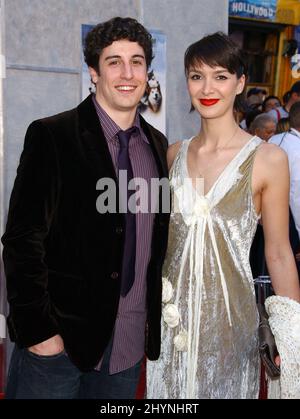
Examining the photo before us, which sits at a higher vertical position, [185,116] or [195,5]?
[195,5]

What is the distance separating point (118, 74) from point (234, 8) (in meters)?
9.89

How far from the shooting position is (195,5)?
5223 mm

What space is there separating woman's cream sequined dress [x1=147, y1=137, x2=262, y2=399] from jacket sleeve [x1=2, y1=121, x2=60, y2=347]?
24.3 inches

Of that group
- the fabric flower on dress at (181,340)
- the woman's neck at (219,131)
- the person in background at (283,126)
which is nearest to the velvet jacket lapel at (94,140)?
the woman's neck at (219,131)

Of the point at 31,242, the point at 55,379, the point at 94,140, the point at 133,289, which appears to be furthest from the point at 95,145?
the point at 55,379

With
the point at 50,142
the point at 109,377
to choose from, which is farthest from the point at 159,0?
the point at 109,377

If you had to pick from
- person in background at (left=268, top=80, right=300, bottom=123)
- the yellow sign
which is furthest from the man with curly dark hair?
the yellow sign

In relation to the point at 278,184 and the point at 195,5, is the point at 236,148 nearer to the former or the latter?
the point at 278,184

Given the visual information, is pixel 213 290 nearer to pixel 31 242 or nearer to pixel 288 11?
pixel 31 242

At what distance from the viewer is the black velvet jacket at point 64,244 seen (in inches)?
95.3

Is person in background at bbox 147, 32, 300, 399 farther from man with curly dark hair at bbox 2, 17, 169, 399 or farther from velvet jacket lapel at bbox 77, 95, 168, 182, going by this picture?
velvet jacket lapel at bbox 77, 95, 168, 182

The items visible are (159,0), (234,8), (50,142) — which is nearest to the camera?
(50,142)

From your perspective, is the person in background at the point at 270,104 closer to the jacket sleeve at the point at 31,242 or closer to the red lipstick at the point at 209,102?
the red lipstick at the point at 209,102
